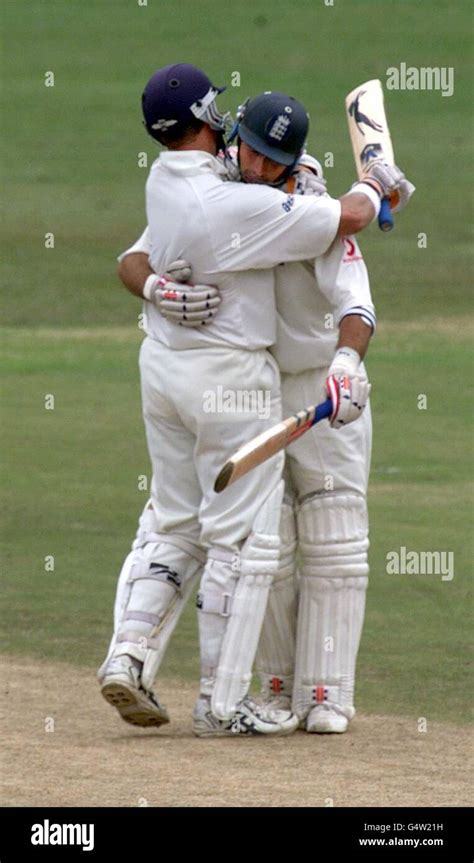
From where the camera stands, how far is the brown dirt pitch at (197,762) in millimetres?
5891

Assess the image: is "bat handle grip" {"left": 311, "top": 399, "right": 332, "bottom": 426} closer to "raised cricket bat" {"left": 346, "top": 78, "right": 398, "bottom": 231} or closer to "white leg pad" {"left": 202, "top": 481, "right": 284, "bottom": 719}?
"white leg pad" {"left": 202, "top": 481, "right": 284, "bottom": 719}

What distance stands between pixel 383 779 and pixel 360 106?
2.42 meters

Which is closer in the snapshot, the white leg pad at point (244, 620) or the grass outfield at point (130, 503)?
the white leg pad at point (244, 620)

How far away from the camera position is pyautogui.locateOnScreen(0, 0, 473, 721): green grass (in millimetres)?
8625

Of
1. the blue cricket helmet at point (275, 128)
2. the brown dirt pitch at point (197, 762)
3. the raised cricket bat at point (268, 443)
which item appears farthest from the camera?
the blue cricket helmet at point (275, 128)

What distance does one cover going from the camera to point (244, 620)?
6699 millimetres

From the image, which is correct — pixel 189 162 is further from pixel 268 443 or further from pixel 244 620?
pixel 244 620

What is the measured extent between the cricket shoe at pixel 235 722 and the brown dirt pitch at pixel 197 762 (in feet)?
0.16

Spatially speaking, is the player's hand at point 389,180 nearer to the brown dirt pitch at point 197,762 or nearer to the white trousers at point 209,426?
the white trousers at point 209,426

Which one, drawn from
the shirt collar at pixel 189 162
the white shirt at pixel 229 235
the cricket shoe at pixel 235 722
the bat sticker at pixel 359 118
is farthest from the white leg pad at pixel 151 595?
the bat sticker at pixel 359 118

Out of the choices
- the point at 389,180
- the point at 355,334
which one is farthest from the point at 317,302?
the point at 389,180

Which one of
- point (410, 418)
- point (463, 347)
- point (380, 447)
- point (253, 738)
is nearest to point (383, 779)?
point (253, 738)

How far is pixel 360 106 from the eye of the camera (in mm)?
7387
